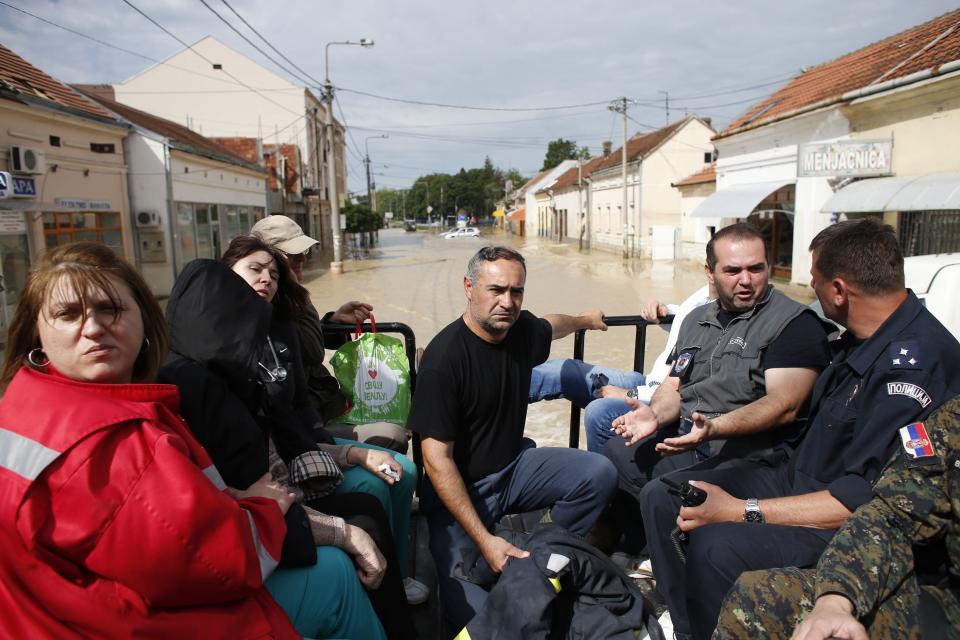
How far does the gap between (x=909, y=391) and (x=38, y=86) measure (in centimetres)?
1686

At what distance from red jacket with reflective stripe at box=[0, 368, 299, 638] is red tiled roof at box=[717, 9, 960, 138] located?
14697 millimetres

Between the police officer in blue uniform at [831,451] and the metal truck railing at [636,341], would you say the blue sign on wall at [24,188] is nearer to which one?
the metal truck railing at [636,341]

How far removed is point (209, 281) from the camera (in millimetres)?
2123

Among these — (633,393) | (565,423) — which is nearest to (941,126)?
(565,423)

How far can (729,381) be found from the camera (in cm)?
281

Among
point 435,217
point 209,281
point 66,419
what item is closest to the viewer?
point 66,419

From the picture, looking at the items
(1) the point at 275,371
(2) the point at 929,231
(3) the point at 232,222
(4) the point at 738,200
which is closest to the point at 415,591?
(1) the point at 275,371

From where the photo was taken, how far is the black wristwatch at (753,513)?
7.30ft

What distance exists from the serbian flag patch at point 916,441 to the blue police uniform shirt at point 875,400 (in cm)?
5

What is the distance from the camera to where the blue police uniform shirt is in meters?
2.07

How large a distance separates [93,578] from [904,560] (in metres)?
2.15

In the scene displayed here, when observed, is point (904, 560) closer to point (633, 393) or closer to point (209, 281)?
point (633, 393)

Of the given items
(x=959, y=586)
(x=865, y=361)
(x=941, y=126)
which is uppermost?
(x=941, y=126)

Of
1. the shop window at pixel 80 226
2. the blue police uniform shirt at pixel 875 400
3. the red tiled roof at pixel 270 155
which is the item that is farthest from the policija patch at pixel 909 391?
the red tiled roof at pixel 270 155
